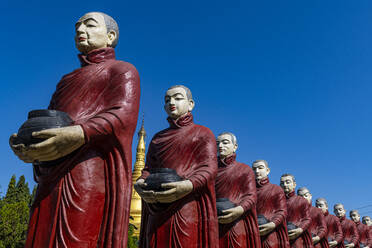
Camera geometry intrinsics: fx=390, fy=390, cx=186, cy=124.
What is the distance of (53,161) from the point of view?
11.9ft

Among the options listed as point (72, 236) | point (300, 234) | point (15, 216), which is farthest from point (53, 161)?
point (15, 216)

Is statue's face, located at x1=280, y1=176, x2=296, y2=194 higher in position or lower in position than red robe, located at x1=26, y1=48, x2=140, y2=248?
higher

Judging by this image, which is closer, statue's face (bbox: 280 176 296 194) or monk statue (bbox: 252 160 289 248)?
monk statue (bbox: 252 160 289 248)

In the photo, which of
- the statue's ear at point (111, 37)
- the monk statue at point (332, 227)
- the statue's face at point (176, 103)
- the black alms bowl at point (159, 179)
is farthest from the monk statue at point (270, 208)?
the monk statue at point (332, 227)

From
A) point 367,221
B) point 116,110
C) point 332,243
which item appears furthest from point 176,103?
point 367,221

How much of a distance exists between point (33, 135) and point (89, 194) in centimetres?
74

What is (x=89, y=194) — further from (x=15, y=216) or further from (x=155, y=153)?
(x=15, y=216)

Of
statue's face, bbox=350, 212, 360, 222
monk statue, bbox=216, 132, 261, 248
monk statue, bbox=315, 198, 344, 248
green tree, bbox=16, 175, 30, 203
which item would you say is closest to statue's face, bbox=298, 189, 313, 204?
monk statue, bbox=315, 198, 344, 248

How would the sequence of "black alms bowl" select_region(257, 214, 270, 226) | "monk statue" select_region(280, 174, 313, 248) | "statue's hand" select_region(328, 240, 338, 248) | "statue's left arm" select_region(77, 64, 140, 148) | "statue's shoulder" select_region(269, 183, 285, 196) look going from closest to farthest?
"statue's left arm" select_region(77, 64, 140, 148) → "black alms bowl" select_region(257, 214, 270, 226) → "statue's shoulder" select_region(269, 183, 285, 196) → "monk statue" select_region(280, 174, 313, 248) → "statue's hand" select_region(328, 240, 338, 248)

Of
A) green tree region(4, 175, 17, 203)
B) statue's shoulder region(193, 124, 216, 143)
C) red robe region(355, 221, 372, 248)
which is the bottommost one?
statue's shoulder region(193, 124, 216, 143)

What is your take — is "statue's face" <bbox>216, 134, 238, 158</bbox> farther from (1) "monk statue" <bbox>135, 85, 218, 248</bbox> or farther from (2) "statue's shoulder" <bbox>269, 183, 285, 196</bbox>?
(2) "statue's shoulder" <bbox>269, 183, 285, 196</bbox>

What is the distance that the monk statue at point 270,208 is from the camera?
8.09 metres

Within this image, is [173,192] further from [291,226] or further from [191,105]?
[291,226]

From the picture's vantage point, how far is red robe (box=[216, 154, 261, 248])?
258 inches
